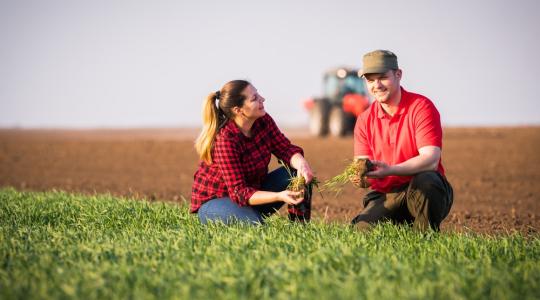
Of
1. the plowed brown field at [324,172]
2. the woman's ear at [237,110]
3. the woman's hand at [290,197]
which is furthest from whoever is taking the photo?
the plowed brown field at [324,172]

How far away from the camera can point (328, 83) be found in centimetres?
2092

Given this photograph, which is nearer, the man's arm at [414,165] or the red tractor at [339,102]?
the man's arm at [414,165]

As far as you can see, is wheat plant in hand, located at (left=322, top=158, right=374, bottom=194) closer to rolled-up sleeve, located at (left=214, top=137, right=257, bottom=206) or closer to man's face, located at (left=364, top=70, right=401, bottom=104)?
man's face, located at (left=364, top=70, right=401, bottom=104)

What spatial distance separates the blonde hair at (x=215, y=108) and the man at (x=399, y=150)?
0.99 meters

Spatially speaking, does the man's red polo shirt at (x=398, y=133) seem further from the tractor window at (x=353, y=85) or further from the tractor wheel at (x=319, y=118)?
the tractor wheel at (x=319, y=118)

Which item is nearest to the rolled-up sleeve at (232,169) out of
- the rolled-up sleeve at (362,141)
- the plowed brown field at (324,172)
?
the plowed brown field at (324,172)

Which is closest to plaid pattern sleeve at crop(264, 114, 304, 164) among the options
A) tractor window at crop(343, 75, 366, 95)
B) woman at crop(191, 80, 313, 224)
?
woman at crop(191, 80, 313, 224)

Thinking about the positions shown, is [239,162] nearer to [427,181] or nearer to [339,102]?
[427,181]

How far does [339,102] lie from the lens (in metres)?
20.5

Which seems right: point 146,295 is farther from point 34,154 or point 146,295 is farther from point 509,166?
point 34,154

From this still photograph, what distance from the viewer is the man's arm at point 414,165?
→ 15.4 ft

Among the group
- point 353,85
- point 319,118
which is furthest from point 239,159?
point 319,118

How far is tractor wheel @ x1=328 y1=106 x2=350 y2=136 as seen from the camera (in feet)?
66.7

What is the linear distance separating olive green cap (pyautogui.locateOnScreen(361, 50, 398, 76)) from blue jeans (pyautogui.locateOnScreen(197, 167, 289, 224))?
115 cm
